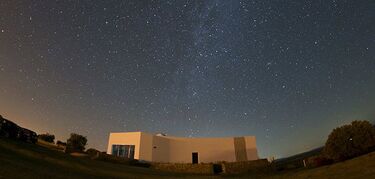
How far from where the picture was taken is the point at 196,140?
4631cm

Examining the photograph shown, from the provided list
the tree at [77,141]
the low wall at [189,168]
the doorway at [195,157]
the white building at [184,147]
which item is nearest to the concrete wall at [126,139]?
the white building at [184,147]

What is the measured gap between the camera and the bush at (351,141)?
79.7ft

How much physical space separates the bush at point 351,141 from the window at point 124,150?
26748 millimetres

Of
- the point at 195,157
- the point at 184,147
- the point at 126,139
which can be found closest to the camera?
the point at 126,139

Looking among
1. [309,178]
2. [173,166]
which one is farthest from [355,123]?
[173,166]

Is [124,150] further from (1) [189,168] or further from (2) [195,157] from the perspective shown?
(1) [189,168]

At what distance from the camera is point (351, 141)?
82.1 feet

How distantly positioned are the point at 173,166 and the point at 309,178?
19609 mm

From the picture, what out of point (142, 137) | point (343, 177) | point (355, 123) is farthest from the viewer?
point (142, 137)

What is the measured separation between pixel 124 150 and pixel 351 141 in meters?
30.5

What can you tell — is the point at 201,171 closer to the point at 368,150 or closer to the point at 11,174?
the point at 368,150

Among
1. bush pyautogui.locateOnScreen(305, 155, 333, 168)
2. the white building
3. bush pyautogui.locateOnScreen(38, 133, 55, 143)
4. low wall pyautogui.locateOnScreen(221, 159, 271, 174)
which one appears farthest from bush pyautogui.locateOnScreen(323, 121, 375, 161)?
bush pyautogui.locateOnScreen(38, 133, 55, 143)

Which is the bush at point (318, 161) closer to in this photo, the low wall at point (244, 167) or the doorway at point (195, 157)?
the low wall at point (244, 167)

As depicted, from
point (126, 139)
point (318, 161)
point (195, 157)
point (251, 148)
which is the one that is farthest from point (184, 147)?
point (318, 161)
